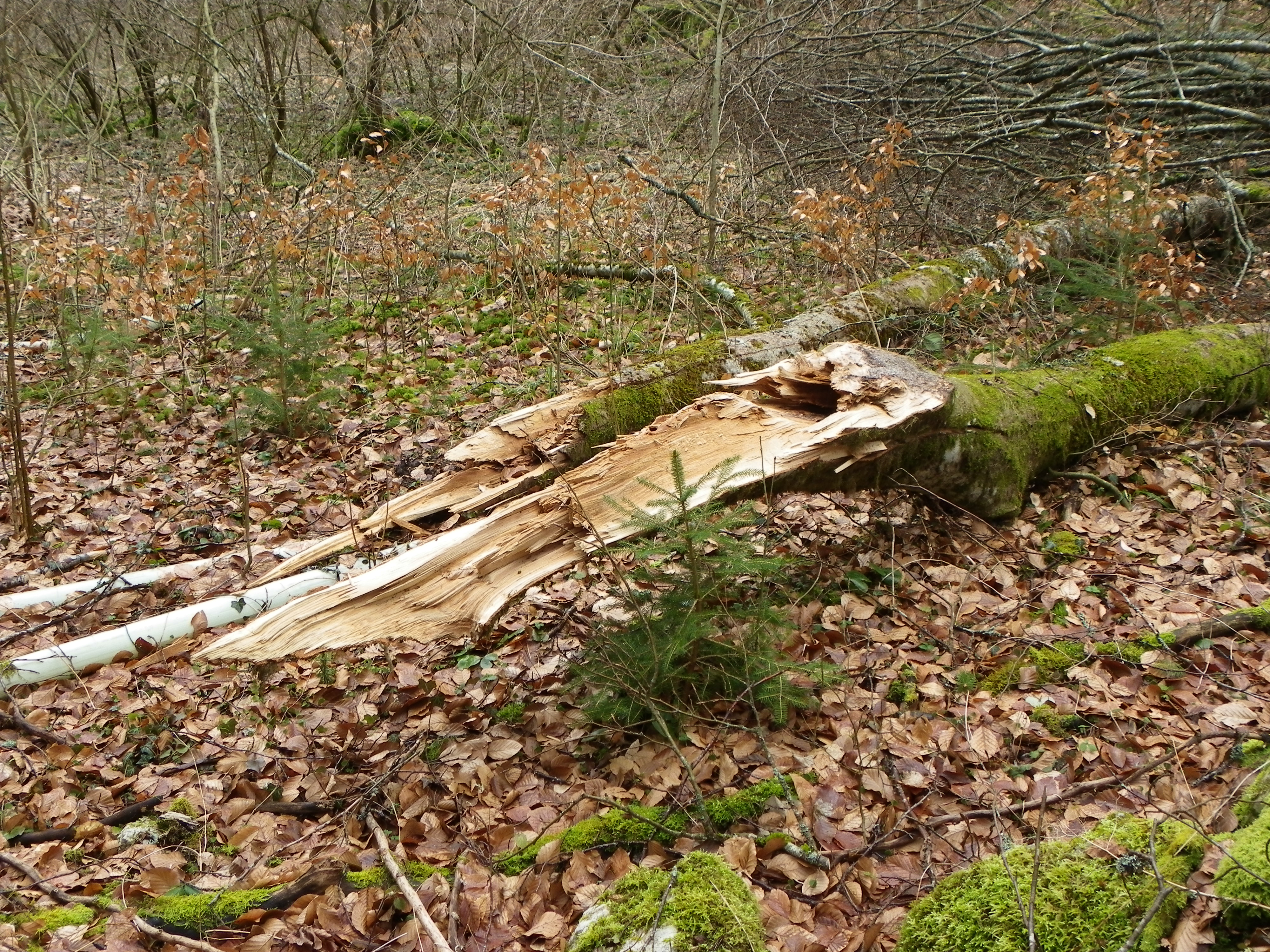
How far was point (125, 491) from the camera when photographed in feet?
20.7

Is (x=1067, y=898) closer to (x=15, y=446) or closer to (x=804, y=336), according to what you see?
(x=804, y=336)

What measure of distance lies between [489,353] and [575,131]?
5802 millimetres

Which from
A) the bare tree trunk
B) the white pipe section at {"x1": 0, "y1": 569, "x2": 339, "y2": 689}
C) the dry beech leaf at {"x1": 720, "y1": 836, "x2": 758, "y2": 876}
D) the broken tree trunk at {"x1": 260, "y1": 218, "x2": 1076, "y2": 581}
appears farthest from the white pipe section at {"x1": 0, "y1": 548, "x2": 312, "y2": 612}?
the dry beech leaf at {"x1": 720, "y1": 836, "x2": 758, "y2": 876}

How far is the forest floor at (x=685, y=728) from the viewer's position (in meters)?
3.03

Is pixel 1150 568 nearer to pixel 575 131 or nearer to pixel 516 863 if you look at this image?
pixel 516 863

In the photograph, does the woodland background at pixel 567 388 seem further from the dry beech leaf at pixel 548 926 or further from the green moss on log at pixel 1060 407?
the green moss on log at pixel 1060 407

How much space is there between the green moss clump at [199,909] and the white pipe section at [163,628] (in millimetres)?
1528

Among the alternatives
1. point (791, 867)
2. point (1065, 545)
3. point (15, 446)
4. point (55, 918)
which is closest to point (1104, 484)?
point (1065, 545)

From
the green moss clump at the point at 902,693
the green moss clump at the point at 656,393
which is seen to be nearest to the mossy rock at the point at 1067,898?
the green moss clump at the point at 902,693

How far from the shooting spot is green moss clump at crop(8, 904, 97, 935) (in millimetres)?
2975

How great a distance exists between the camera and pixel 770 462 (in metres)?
4.00

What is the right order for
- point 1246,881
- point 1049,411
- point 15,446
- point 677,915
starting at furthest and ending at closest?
1. point 15,446
2. point 1049,411
3. point 677,915
4. point 1246,881

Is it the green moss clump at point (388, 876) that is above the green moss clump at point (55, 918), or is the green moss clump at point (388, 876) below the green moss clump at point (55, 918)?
below

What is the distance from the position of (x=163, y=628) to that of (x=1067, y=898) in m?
4.16
